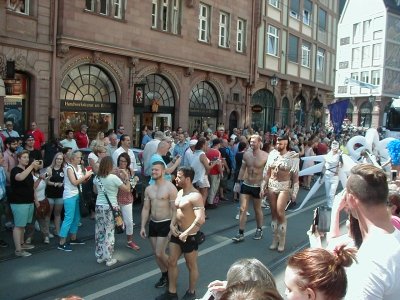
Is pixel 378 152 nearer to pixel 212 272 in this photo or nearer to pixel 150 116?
pixel 212 272

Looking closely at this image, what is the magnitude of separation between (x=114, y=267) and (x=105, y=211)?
0.82 m

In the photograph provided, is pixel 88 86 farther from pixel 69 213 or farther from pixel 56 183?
pixel 69 213

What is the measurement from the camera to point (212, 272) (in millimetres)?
6523

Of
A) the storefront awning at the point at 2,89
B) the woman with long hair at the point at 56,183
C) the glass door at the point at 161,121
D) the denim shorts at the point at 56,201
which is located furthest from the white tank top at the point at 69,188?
the glass door at the point at 161,121

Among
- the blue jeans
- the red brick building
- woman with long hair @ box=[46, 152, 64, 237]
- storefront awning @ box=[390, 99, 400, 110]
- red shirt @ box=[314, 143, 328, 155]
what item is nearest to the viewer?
the blue jeans

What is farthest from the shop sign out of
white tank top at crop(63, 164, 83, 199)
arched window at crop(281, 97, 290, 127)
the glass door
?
arched window at crop(281, 97, 290, 127)

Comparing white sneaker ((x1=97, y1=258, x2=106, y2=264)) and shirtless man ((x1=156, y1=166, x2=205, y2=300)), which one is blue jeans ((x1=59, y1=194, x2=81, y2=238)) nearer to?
white sneaker ((x1=97, y1=258, x2=106, y2=264))

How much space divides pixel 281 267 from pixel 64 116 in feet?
37.0

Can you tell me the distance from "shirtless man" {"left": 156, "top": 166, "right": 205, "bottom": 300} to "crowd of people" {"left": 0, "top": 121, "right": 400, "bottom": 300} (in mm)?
12

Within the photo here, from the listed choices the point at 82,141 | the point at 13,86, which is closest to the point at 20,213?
the point at 82,141

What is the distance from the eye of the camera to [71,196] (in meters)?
7.47

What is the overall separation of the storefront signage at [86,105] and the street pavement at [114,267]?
788 centimetres

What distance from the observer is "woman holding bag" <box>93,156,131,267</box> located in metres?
6.76

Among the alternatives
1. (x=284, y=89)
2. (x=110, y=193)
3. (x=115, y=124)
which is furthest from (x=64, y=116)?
(x=284, y=89)
